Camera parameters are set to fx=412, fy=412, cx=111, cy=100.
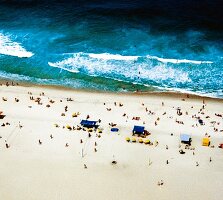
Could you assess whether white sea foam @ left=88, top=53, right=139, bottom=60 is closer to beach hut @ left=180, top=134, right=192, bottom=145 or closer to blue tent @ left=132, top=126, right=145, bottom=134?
blue tent @ left=132, top=126, right=145, bottom=134

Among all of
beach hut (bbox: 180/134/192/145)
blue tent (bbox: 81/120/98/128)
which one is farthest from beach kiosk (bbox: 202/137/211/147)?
blue tent (bbox: 81/120/98/128)

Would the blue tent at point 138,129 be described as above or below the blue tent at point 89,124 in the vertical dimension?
below

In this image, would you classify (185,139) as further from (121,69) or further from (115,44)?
(115,44)

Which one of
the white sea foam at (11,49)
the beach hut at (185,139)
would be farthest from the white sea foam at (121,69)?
the beach hut at (185,139)

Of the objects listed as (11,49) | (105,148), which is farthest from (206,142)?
(11,49)

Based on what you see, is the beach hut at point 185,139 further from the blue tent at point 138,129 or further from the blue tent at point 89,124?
the blue tent at point 89,124

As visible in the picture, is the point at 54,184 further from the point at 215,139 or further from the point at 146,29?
the point at 146,29
